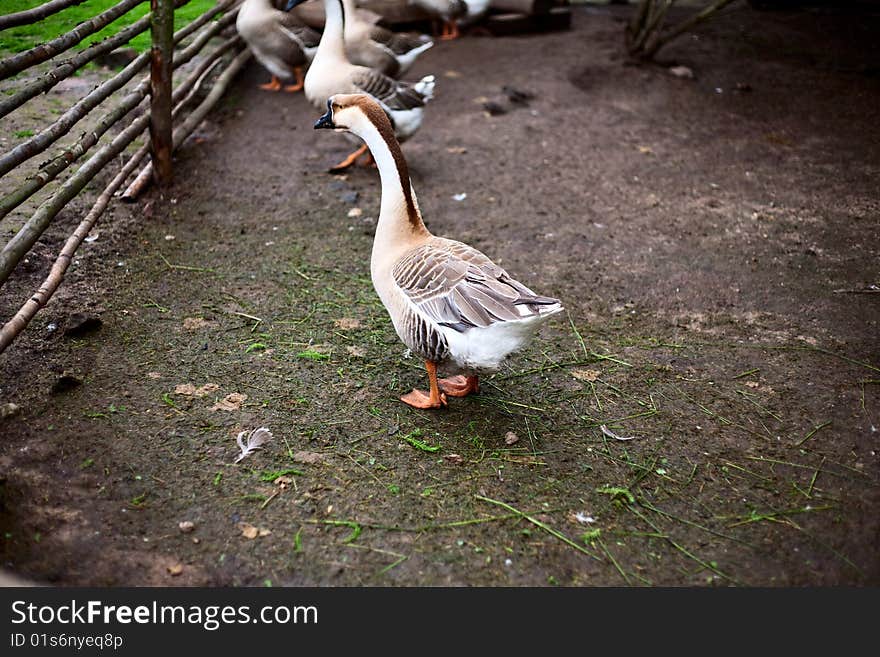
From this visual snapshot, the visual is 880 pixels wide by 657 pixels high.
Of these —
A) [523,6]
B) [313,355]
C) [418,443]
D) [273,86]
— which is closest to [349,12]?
[273,86]

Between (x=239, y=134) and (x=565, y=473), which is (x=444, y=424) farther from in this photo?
(x=239, y=134)

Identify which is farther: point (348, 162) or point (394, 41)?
point (394, 41)

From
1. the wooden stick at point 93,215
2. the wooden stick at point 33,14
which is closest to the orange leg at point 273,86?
the wooden stick at point 93,215

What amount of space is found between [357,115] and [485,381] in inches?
56.0

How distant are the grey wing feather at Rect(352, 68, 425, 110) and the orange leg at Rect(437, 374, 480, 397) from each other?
9.14ft

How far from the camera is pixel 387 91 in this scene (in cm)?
574

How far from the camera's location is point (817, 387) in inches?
142

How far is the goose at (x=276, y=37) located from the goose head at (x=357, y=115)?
3.86 metres

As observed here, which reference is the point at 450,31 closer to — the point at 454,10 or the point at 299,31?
the point at 454,10

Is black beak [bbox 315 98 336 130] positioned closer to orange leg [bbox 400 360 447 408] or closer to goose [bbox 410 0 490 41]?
orange leg [bbox 400 360 447 408]

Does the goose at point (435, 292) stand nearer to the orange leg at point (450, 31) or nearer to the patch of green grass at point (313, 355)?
the patch of green grass at point (313, 355)

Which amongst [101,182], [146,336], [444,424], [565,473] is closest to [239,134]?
[101,182]

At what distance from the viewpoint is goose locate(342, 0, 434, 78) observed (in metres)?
6.79

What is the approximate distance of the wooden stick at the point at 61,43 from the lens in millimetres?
3287
